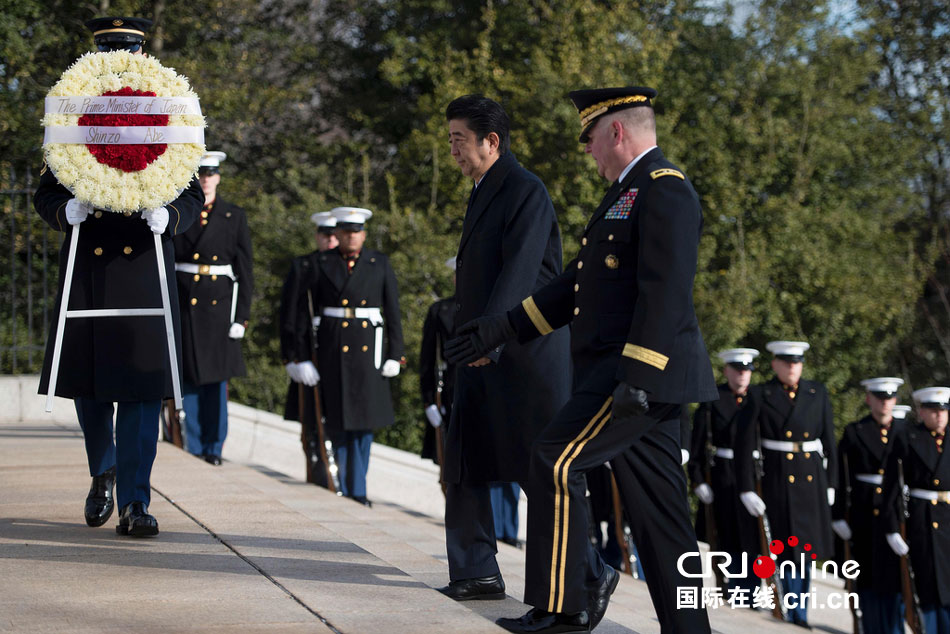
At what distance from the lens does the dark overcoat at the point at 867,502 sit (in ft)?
34.1

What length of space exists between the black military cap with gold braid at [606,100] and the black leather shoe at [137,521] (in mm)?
2354

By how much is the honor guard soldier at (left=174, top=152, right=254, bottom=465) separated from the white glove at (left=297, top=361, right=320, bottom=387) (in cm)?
53

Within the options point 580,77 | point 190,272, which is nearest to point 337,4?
point 580,77

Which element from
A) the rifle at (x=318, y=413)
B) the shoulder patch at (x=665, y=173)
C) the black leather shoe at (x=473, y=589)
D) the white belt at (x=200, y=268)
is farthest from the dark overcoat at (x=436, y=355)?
the shoulder patch at (x=665, y=173)

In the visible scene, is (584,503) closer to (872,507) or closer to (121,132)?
(121,132)

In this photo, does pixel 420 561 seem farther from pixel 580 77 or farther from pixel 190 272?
pixel 580 77

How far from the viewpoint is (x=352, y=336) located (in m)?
9.16

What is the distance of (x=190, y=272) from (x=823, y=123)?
A: 14.7m

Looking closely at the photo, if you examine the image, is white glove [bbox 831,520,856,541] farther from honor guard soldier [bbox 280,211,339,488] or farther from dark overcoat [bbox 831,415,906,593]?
honor guard soldier [bbox 280,211,339,488]

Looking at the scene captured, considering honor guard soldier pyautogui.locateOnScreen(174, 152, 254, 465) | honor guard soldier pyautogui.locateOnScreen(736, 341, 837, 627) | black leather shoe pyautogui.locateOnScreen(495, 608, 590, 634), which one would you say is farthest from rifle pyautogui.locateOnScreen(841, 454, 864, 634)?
black leather shoe pyautogui.locateOnScreen(495, 608, 590, 634)

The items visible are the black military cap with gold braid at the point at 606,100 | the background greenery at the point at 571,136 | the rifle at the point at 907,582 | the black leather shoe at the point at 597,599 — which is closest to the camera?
the black military cap with gold braid at the point at 606,100

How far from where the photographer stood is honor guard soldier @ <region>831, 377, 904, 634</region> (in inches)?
411

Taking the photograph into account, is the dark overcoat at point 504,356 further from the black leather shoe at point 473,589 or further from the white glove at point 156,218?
the white glove at point 156,218

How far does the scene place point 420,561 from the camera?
5.34m
